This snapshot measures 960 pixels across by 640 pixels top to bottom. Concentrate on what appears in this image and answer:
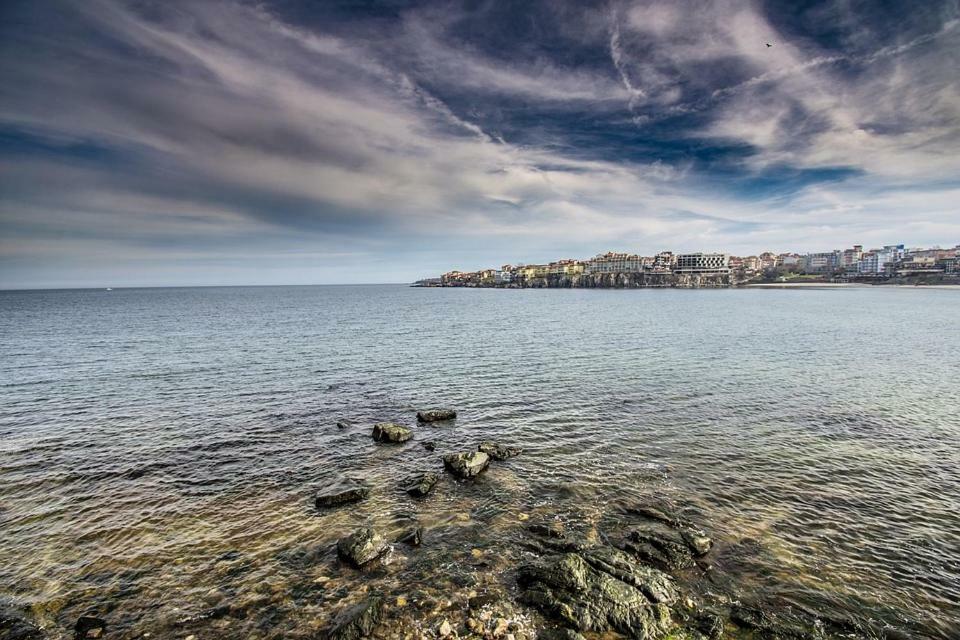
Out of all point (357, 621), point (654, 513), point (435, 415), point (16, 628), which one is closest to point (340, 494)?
point (357, 621)

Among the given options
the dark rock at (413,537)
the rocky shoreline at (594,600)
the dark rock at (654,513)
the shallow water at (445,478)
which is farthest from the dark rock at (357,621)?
the dark rock at (654,513)

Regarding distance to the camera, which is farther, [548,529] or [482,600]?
[548,529]

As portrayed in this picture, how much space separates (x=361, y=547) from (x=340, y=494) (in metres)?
4.83

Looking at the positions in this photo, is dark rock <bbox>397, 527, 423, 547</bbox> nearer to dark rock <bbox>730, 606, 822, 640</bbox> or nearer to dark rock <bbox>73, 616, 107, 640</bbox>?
dark rock <bbox>73, 616, 107, 640</bbox>

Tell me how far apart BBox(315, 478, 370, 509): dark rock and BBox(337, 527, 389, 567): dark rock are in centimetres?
357

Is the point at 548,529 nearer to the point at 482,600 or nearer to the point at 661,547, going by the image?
the point at 661,547

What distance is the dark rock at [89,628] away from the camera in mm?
11523

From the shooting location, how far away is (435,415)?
30.1 metres

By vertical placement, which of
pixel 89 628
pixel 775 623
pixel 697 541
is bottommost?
pixel 775 623

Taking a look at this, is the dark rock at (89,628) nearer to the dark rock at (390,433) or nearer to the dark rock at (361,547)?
the dark rock at (361,547)

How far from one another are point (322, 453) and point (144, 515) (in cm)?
839

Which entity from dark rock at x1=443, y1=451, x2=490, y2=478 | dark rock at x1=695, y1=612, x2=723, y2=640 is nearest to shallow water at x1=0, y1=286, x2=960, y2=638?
dark rock at x1=443, y1=451, x2=490, y2=478

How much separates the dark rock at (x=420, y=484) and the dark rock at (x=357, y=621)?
22.0 ft

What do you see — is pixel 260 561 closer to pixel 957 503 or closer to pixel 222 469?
pixel 222 469
